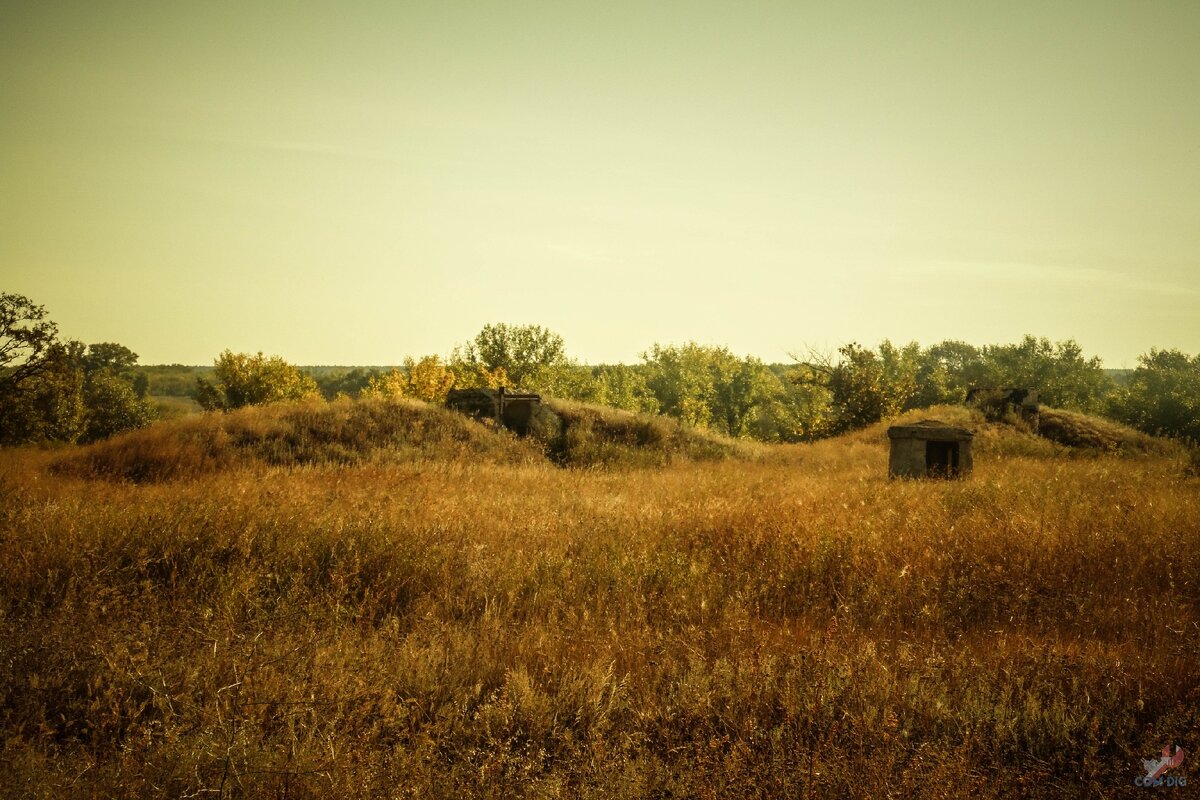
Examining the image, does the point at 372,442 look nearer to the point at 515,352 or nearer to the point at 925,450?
the point at 925,450

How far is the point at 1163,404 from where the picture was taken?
42.6 m

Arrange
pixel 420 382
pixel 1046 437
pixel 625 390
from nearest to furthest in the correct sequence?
pixel 1046 437
pixel 420 382
pixel 625 390

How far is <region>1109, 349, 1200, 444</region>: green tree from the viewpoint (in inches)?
1566

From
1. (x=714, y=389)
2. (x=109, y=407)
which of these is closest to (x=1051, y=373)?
(x=714, y=389)

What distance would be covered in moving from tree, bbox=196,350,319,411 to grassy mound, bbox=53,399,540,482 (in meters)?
47.5

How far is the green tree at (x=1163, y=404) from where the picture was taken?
39781 millimetres

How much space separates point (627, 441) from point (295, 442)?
32.2ft

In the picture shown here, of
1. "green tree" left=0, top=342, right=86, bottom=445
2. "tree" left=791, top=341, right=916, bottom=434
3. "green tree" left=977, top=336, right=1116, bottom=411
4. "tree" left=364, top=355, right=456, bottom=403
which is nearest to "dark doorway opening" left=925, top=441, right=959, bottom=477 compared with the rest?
"tree" left=791, top=341, right=916, bottom=434

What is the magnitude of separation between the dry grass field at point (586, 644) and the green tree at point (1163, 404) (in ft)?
134

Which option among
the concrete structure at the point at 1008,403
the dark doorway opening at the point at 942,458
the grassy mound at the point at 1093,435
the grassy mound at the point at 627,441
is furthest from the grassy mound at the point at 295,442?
the grassy mound at the point at 1093,435

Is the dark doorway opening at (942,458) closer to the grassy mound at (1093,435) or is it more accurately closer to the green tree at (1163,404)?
the grassy mound at (1093,435)

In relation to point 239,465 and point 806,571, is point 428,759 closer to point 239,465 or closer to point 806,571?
point 806,571

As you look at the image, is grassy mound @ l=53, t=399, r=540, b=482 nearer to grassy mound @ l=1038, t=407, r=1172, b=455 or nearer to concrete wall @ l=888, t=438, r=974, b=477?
concrete wall @ l=888, t=438, r=974, b=477

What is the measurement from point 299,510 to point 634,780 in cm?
567
